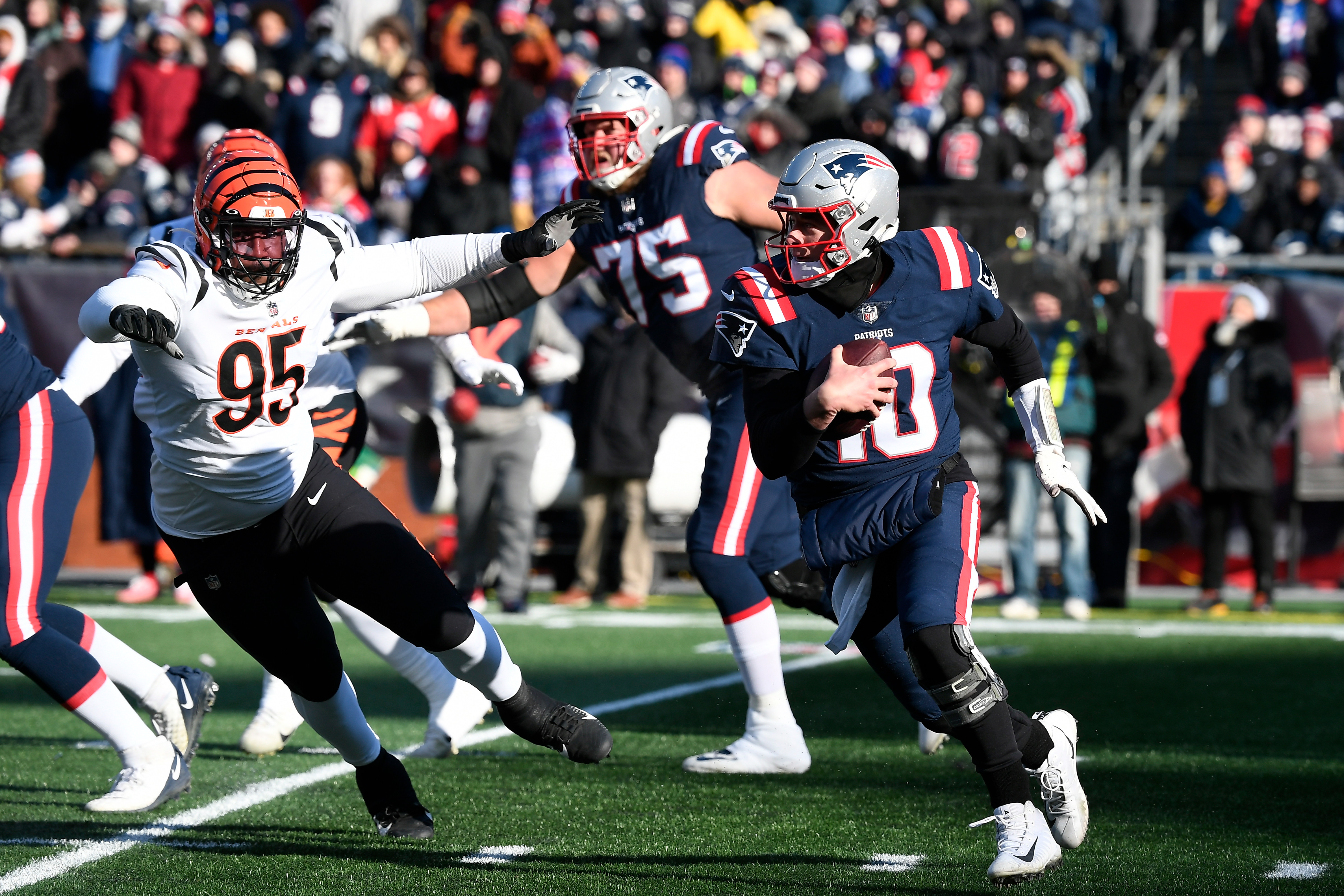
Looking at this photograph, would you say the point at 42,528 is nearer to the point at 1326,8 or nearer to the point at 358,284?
the point at 358,284

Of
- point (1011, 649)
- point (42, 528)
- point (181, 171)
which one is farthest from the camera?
point (181, 171)

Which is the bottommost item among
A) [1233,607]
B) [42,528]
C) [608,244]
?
[1233,607]

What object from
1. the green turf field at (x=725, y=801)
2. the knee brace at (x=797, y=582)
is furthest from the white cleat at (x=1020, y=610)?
the knee brace at (x=797, y=582)

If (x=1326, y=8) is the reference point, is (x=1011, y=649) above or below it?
below

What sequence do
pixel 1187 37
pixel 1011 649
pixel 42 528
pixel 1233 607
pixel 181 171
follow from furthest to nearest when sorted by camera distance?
pixel 1187 37, pixel 181 171, pixel 1233 607, pixel 1011 649, pixel 42 528

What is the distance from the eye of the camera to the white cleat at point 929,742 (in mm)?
5211

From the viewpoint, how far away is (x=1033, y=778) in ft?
12.4

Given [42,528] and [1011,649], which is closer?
[42,528]

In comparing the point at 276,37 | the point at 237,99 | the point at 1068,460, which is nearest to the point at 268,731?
the point at 1068,460

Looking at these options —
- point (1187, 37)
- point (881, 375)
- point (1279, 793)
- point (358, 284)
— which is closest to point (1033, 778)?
point (881, 375)

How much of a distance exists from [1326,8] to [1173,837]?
11406mm

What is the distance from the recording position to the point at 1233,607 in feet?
33.1

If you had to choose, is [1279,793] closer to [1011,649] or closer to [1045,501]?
[1011,649]

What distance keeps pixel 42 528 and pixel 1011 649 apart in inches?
191
